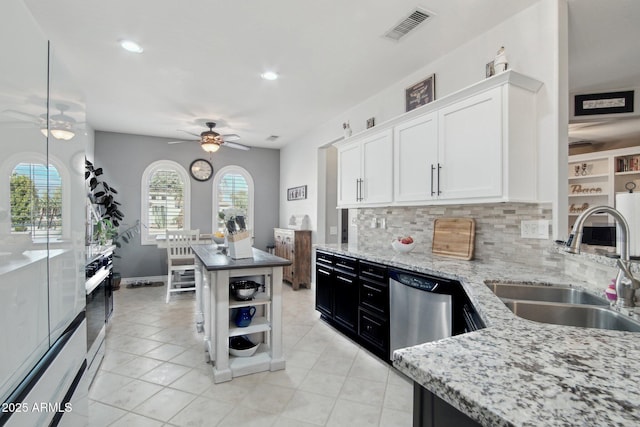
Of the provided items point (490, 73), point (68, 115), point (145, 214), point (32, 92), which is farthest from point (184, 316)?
point (490, 73)

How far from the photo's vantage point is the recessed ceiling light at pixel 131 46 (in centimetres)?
267

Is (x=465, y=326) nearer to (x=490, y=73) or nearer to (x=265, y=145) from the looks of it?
(x=490, y=73)

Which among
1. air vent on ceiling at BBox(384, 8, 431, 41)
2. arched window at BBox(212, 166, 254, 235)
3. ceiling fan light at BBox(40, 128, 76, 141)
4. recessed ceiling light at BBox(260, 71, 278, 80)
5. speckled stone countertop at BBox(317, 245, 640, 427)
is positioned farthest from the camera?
arched window at BBox(212, 166, 254, 235)

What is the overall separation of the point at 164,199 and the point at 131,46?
3.70m

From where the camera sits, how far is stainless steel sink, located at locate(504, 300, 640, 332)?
3.97 feet

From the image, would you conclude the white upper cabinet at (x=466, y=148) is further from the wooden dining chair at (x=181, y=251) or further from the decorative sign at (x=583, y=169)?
the decorative sign at (x=583, y=169)

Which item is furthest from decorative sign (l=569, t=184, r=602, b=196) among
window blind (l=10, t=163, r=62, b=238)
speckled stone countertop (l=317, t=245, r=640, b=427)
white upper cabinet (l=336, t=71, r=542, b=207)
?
window blind (l=10, t=163, r=62, b=238)

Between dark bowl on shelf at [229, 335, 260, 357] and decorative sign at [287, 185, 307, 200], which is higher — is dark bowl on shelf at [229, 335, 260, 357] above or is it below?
below

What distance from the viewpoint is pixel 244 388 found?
2287 millimetres

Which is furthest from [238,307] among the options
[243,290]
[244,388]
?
[244,388]

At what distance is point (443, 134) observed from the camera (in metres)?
2.49

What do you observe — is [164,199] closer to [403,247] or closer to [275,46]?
[275,46]

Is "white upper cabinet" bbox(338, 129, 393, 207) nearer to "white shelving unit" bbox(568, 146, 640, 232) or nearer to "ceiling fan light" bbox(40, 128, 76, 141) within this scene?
"ceiling fan light" bbox(40, 128, 76, 141)

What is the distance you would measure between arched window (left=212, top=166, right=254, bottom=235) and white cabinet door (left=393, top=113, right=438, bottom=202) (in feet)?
13.2
